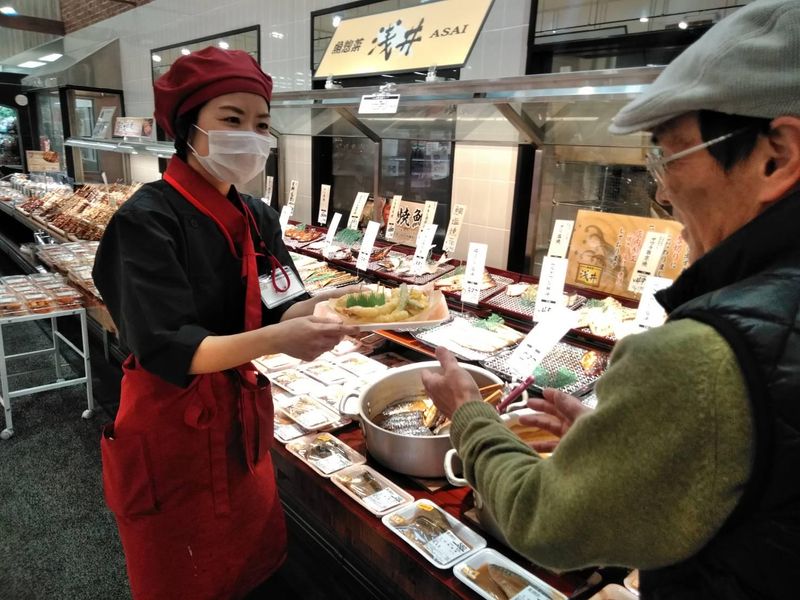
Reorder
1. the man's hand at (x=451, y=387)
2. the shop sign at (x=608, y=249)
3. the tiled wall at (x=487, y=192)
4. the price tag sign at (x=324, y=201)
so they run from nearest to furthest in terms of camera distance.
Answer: the man's hand at (x=451, y=387) < the shop sign at (x=608, y=249) < the tiled wall at (x=487, y=192) < the price tag sign at (x=324, y=201)

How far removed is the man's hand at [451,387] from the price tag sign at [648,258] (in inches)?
71.9

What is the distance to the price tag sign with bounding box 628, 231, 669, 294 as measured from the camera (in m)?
2.79

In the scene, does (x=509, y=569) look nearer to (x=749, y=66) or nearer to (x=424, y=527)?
(x=424, y=527)

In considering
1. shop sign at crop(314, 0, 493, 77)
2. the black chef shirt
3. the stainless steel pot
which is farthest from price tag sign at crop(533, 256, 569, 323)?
the black chef shirt

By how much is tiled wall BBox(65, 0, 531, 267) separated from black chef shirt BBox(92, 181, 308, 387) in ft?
9.13

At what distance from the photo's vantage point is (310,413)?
2324 millimetres

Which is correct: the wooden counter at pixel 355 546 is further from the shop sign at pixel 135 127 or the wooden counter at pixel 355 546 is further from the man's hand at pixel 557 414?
the shop sign at pixel 135 127

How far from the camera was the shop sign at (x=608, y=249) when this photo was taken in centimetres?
301

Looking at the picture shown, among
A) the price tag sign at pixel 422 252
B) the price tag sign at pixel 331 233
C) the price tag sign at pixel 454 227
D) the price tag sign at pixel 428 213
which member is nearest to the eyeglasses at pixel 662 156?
the price tag sign at pixel 422 252

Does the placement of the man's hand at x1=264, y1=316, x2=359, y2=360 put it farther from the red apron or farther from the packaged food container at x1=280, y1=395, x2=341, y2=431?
the packaged food container at x1=280, y1=395, x2=341, y2=431

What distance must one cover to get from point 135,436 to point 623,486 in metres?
1.50

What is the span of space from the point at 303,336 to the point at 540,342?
3.05 ft

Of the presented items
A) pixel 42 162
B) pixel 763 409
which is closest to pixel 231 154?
pixel 763 409

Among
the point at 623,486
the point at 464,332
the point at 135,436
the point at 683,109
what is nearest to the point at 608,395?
the point at 623,486
